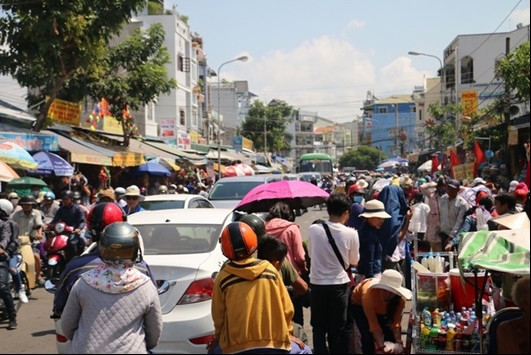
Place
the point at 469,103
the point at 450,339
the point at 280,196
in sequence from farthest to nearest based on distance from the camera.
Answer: the point at 469,103 → the point at 280,196 → the point at 450,339

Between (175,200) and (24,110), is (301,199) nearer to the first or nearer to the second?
(175,200)

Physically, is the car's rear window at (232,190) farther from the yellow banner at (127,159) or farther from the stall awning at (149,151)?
the stall awning at (149,151)

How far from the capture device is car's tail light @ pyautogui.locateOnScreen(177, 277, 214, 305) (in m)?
6.47

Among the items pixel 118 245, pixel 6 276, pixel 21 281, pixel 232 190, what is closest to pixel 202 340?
pixel 118 245

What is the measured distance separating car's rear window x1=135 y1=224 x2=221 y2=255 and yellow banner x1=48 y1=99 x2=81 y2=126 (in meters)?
16.8

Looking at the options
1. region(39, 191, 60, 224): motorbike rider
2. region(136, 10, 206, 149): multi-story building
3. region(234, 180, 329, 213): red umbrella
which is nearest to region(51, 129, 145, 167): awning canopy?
region(39, 191, 60, 224): motorbike rider

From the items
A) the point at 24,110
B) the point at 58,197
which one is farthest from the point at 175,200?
the point at 24,110

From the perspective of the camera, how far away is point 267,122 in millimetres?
71062

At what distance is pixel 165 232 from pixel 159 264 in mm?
1056

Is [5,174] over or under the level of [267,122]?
under

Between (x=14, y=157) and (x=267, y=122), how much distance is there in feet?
184

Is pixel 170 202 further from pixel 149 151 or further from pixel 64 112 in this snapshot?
pixel 149 151

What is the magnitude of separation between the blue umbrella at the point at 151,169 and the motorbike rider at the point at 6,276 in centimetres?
1785

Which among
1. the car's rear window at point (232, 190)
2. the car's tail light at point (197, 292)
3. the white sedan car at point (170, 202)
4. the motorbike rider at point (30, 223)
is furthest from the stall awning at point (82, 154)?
the car's tail light at point (197, 292)
